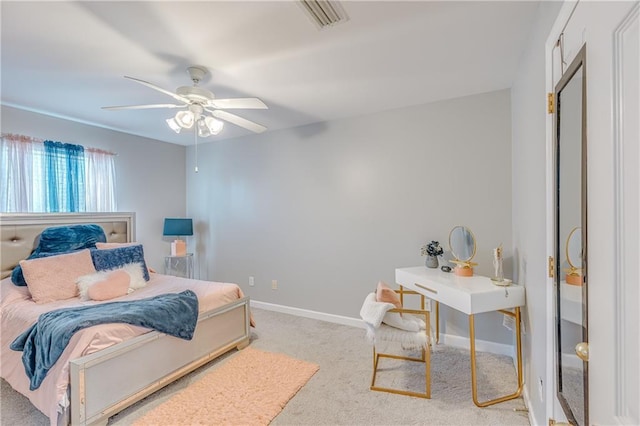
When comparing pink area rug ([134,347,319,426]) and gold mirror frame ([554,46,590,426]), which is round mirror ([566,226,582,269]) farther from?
pink area rug ([134,347,319,426])

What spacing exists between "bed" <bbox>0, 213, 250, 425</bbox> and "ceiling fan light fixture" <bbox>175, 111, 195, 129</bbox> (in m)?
1.46

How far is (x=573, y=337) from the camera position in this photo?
1.06m

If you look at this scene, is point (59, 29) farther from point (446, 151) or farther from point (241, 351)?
point (446, 151)

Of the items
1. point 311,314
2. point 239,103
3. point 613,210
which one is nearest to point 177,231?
point 311,314

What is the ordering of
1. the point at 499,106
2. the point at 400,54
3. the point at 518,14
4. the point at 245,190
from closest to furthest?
the point at 518,14
the point at 400,54
the point at 499,106
the point at 245,190

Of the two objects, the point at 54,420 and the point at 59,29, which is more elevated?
the point at 59,29

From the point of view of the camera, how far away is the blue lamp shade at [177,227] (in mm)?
4164

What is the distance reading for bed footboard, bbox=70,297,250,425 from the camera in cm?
174

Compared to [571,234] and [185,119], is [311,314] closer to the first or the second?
[185,119]

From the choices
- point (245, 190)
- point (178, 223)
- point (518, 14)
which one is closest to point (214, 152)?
point (245, 190)

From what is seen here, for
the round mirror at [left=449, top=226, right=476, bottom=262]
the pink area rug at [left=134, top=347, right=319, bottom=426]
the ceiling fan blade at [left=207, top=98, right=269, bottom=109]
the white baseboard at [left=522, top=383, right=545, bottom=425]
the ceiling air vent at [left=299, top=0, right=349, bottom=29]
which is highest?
the ceiling air vent at [left=299, top=0, right=349, bottom=29]

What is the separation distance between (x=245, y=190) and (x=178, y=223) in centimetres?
107

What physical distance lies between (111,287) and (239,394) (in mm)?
1450

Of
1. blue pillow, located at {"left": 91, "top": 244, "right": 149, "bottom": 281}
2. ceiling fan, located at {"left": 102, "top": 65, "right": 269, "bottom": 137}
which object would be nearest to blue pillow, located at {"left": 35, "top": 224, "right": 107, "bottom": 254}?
blue pillow, located at {"left": 91, "top": 244, "right": 149, "bottom": 281}
